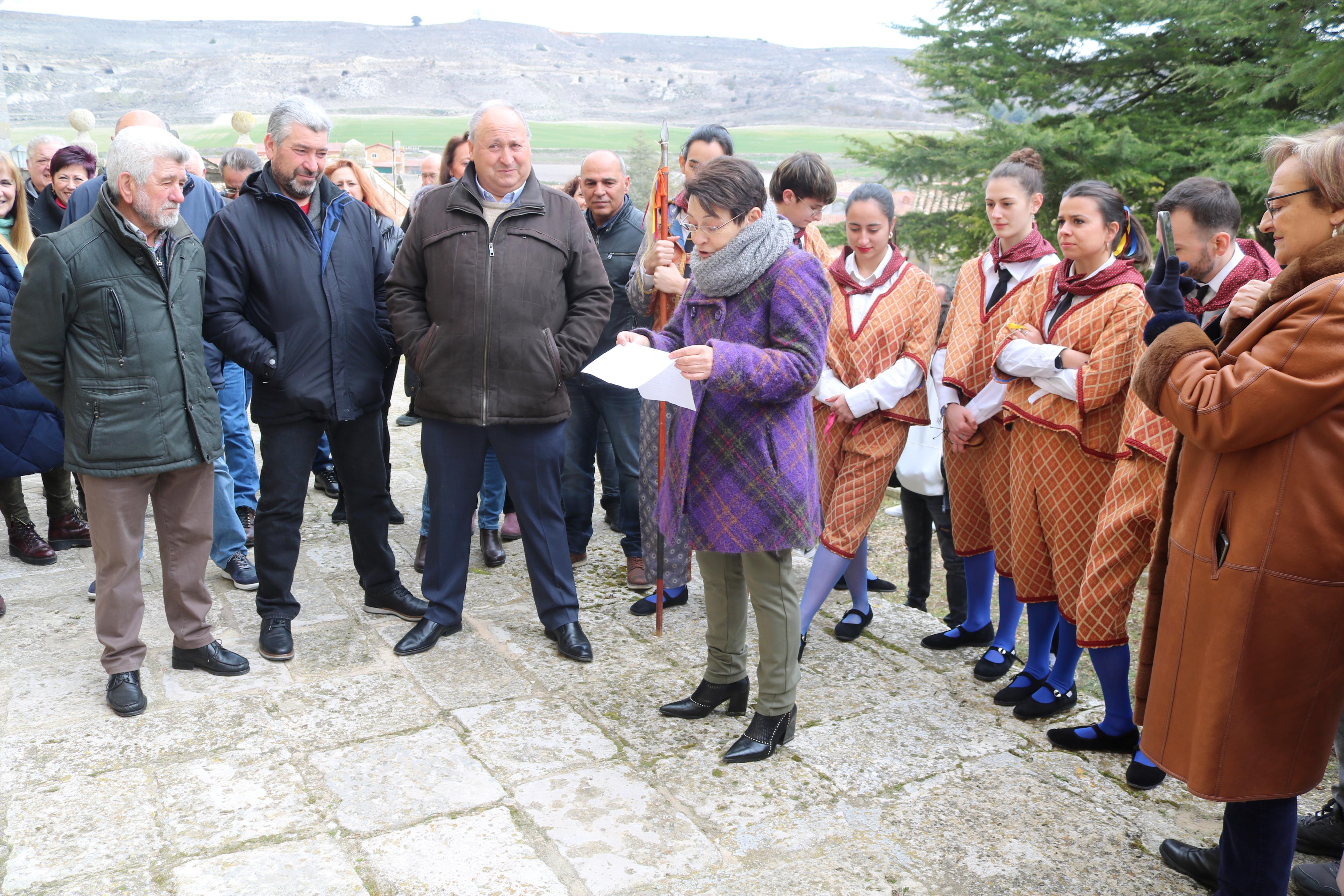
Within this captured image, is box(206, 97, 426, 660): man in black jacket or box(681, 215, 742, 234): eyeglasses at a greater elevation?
box(681, 215, 742, 234): eyeglasses

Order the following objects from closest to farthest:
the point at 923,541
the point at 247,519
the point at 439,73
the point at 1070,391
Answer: the point at 1070,391 < the point at 923,541 < the point at 247,519 < the point at 439,73

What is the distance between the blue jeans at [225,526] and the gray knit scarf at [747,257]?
9.38ft

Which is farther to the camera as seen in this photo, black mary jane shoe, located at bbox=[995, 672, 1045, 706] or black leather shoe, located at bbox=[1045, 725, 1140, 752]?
black mary jane shoe, located at bbox=[995, 672, 1045, 706]

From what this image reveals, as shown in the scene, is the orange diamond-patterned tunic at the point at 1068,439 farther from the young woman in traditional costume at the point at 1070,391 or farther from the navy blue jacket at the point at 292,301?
the navy blue jacket at the point at 292,301

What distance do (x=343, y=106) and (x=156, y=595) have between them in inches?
2784

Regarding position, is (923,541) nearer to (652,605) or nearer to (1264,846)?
(652,605)

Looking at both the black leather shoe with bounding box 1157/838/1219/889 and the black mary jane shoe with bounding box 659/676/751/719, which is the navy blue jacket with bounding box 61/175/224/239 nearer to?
the black mary jane shoe with bounding box 659/676/751/719

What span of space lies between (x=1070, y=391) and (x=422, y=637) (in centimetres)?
268

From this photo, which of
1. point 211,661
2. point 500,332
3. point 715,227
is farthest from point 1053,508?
point 211,661

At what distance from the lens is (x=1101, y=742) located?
3.36m

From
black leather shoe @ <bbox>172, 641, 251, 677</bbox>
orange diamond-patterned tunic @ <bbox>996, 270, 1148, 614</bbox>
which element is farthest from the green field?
orange diamond-patterned tunic @ <bbox>996, 270, 1148, 614</bbox>

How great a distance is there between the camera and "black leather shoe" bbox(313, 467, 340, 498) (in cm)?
615

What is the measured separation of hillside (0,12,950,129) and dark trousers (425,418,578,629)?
51.6m

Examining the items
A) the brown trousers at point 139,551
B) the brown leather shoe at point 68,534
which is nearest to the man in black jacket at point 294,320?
the brown trousers at point 139,551
